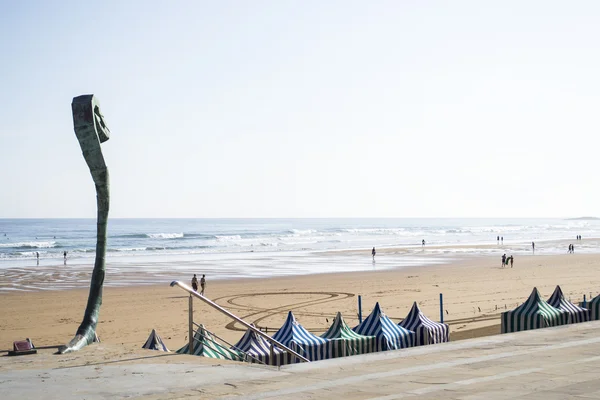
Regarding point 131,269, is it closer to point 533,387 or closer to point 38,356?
point 38,356

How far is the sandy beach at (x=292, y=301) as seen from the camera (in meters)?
23.4

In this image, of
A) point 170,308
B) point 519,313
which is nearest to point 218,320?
point 170,308

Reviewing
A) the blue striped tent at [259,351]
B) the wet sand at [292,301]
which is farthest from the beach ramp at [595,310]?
the blue striped tent at [259,351]

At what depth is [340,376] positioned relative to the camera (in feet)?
34.4

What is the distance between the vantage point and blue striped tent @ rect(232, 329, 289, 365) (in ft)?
42.7

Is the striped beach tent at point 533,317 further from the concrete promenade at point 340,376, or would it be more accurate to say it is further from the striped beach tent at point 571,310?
the concrete promenade at point 340,376

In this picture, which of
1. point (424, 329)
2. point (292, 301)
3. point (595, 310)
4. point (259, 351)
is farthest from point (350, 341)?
point (292, 301)

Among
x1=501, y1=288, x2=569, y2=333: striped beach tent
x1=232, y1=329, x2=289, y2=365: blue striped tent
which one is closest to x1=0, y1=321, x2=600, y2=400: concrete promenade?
x1=232, y1=329, x2=289, y2=365: blue striped tent

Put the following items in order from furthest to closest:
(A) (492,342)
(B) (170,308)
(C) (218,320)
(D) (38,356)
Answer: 1. (B) (170,308)
2. (C) (218,320)
3. (A) (492,342)
4. (D) (38,356)

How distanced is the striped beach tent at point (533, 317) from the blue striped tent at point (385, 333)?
9.74ft

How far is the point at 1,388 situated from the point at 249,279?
33137 millimetres

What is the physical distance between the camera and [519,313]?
16812mm

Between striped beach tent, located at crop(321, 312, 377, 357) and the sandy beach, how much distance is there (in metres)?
4.57

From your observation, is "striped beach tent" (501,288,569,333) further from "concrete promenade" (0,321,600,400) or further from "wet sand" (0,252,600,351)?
"concrete promenade" (0,321,600,400)
